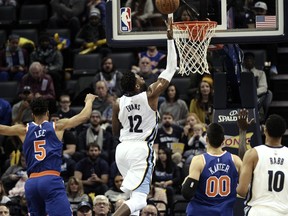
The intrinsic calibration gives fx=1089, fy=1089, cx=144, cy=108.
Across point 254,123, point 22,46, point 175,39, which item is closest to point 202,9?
point 175,39

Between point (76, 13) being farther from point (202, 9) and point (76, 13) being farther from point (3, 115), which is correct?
point (202, 9)

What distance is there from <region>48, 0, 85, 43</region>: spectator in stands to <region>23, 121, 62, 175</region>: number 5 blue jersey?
8.20 m

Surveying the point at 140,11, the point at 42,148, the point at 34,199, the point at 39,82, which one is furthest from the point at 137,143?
the point at 39,82

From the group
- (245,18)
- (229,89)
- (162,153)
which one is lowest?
(162,153)

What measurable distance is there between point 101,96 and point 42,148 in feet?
18.7

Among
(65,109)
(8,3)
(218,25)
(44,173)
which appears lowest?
(44,173)

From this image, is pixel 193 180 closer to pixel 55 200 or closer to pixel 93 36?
pixel 55 200

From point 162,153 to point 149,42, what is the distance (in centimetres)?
314

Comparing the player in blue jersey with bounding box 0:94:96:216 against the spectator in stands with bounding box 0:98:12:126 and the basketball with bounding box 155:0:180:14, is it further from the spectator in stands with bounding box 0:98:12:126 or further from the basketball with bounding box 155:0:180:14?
the spectator in stands with bounding box 0:98:12:126

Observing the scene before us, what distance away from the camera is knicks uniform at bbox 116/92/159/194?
12.7 metres

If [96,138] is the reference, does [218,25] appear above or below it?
above

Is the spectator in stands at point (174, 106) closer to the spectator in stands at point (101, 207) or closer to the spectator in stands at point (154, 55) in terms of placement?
the spectator in stands at point (154, 55)

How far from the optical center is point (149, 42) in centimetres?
1374

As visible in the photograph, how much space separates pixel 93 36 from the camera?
20.2 metres
